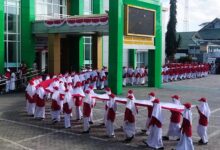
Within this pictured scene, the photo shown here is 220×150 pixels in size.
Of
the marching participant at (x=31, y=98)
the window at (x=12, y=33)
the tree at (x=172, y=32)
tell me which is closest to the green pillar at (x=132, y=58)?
the tree at (x=172, y=32)

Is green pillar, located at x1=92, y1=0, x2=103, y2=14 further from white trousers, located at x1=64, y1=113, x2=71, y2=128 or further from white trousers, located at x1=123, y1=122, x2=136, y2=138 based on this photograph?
white trousers, located at x1=123, y1=122, x2=136, y2=138

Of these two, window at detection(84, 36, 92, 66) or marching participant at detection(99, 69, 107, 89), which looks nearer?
marching participant at detection(99, 69, 107, 89)

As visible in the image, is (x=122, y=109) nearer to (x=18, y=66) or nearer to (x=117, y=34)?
(x=117, y=34)

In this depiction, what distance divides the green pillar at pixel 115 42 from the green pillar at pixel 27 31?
8.28m

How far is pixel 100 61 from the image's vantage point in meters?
33.2

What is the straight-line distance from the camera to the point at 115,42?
23.6 meters

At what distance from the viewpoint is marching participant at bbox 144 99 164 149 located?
11750 mm

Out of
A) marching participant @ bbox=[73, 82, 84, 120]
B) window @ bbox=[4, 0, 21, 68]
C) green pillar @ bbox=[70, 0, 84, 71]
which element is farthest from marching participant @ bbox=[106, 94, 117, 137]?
green pillar @ bbox=[70, 0, 84, 71]

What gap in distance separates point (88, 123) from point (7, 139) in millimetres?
2937

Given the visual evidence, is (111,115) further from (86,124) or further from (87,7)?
(87,7)

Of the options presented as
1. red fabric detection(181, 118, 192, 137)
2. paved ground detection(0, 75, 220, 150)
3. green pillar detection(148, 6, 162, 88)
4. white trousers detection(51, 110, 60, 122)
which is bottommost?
paved ground detection(0, 75, 220, 150)

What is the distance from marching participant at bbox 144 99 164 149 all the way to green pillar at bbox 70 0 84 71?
2220 cm

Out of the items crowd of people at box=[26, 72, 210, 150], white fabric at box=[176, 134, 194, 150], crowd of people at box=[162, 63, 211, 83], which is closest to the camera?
white fabric at box=[176, 134, 194, 150]

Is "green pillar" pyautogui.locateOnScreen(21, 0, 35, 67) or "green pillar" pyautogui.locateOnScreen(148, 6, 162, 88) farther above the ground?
"green pillar" pyautogui.locateOnScreen(21, 0, 35, 67)
